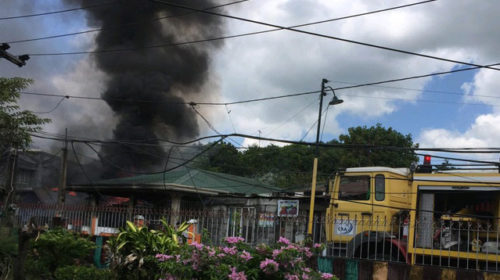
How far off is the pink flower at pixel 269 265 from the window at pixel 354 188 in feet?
24.0

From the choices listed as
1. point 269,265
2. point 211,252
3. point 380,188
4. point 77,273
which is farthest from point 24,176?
point 269,265

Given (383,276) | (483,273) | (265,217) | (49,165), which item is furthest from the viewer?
(49,165)

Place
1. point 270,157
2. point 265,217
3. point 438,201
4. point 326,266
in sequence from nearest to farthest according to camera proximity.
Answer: point 326,266 < point 265,217 < point 438,201 < point 270,157

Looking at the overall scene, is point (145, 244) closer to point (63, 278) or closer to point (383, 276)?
point (63, 278)

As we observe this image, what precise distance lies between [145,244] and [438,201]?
21.2ft

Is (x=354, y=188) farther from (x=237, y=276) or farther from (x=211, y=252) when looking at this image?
(x=237, y=276)

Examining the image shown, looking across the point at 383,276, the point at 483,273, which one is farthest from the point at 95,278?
the point at 483,273

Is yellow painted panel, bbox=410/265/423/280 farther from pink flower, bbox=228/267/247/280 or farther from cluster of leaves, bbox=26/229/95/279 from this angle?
cluster of leaves, bbox=26/229/95/279

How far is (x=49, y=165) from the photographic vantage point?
40.7 meters

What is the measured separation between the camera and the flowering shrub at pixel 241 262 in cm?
500

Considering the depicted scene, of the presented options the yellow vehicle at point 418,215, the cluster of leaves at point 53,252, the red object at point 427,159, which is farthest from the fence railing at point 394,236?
the red object at point 427,159

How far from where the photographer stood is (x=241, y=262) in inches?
204

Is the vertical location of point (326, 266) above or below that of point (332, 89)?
below

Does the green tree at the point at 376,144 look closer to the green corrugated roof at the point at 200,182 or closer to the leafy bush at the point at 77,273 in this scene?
the green corrugated roof at the point at 200,182
